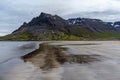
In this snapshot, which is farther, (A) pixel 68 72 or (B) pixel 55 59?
(B) pixel 55 59

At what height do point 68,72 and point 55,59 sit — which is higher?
point 68,72

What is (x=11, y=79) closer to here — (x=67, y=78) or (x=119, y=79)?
(x=67, y=78)

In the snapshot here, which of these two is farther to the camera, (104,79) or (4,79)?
(4,79)

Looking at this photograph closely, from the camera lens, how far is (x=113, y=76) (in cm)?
2245

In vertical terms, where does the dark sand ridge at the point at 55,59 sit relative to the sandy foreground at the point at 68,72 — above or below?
below

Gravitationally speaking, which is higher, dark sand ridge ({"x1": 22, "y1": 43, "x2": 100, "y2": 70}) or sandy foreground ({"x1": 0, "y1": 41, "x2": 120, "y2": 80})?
sandy foreground ({"x1": 0, "y1": 41, "x2": 120, "y2": 80})

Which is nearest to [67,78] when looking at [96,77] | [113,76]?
[96,77]

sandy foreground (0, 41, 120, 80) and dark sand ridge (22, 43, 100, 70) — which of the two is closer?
sandy foreground (0, 41, 120, 80)

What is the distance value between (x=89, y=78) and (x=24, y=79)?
15.4ft

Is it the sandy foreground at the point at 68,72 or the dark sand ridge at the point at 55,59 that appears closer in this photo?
the sandy foreground at the point at 68,72

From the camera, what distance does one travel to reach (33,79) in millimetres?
21594

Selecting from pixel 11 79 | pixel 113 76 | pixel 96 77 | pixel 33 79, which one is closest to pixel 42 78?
pixel 33 79

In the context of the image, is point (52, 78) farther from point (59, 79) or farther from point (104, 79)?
point (104, 79)

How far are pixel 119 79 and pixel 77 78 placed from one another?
2974mm
